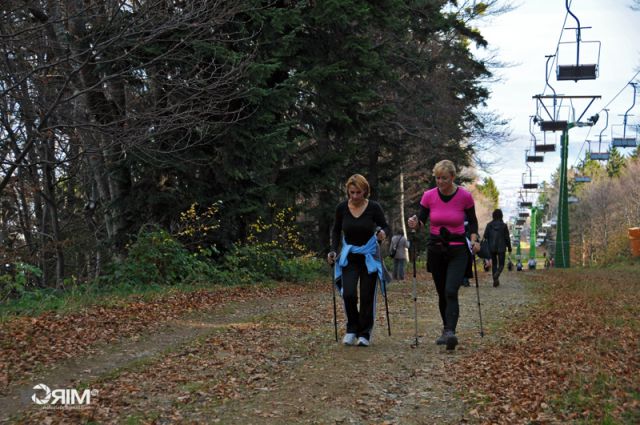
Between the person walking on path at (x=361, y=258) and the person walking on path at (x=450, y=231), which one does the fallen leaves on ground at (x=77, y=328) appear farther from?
the person walking on path at (x=450, y=231)

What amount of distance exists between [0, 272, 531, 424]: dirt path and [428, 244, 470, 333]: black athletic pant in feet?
1.53

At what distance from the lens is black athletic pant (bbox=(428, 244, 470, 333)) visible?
28.0 feet

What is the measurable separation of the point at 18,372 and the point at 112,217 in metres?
10.6

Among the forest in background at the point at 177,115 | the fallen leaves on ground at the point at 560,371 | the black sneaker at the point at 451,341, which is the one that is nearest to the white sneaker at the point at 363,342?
the black sneaker at the point at 451,341

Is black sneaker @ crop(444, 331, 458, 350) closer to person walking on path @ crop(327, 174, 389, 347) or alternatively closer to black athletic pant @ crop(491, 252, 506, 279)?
person walking on path @ crop(327, 174, 389, 347)

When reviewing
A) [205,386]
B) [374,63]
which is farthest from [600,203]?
[205,386]

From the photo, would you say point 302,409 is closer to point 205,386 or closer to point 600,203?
→ point 205,386

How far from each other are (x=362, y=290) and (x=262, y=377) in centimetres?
207

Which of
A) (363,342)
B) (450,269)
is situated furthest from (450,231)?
(363,342)

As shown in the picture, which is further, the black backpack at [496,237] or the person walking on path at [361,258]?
the black backpack at [496,237]

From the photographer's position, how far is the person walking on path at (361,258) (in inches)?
343

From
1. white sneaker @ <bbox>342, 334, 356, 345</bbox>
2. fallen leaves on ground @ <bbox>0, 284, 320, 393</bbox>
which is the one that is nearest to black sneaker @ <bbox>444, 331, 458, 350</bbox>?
white sneaker @ <bbox>342, 334, 356, 345</bbox>

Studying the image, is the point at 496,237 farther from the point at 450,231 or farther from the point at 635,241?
the point at 635,241

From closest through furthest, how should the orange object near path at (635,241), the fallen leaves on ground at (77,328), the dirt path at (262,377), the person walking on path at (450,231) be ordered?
1. the dirt path at (262,377)
2. the fallen leaves on ground at (77,328)
3. the person walking on path at (450,231)
4. the orange object near path at (635,241)
